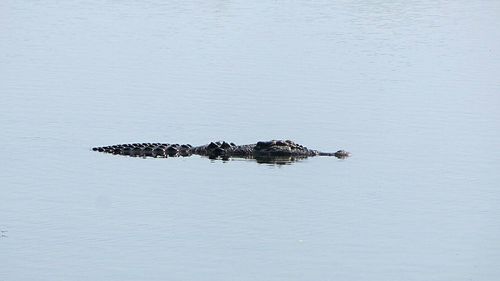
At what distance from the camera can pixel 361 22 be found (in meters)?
56.8

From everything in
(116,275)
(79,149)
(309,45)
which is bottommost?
(116,275)

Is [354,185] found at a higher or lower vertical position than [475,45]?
lower

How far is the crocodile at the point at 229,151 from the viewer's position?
30.7 m

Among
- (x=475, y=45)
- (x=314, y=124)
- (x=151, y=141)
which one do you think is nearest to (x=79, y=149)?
(x=151, y=141)

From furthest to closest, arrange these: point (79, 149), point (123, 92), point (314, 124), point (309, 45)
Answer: point (309, 45)
point (123, 92)
point (314, 124)
point (79, 149)

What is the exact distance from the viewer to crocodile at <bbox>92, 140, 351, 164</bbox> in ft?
101

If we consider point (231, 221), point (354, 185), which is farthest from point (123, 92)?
point (231, 221)

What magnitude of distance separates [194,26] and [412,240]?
3092cm

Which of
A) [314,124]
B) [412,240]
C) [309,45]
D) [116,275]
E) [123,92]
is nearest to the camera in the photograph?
[116,275]

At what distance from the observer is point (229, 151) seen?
3112cm

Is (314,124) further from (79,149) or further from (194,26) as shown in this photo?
(194,26)

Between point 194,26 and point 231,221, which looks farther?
point 194,26

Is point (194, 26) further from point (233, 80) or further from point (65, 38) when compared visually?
point (233, 80)

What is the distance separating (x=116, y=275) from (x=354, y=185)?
731cm
